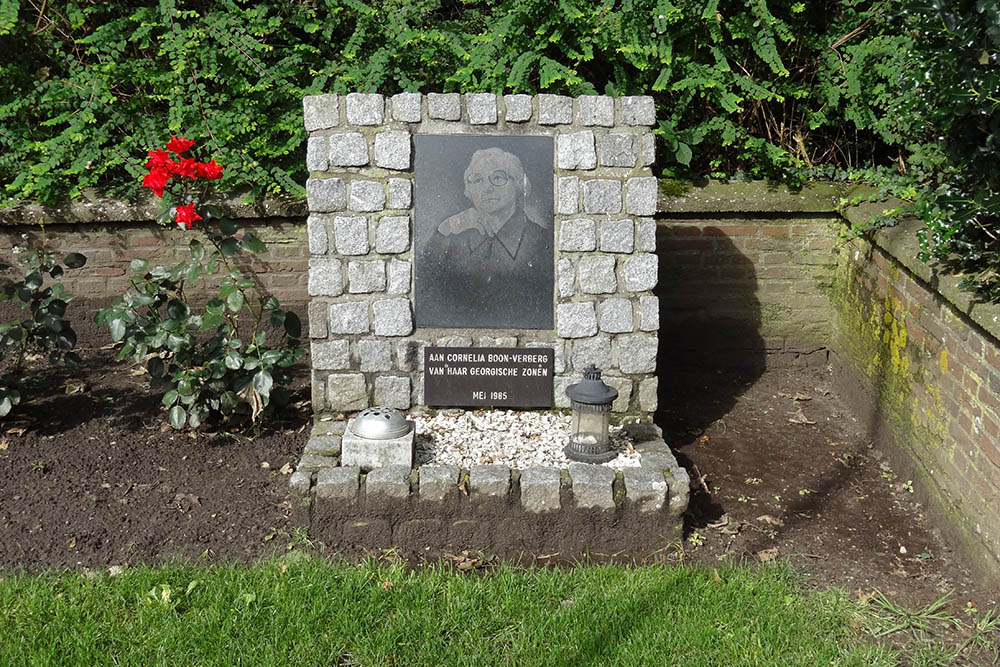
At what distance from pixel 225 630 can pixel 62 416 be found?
93.7 inches

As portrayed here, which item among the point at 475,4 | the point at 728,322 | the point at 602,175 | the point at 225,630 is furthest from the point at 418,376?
the point at 475,4

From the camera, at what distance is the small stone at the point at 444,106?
4.78 m

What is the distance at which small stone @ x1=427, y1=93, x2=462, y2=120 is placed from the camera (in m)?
4.78

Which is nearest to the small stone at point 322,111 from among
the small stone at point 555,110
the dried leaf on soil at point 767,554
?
the small stone at point 555,110

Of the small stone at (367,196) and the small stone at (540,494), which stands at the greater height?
the small stone at (367,196)

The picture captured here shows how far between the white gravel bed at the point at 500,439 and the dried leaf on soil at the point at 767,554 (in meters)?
0.66

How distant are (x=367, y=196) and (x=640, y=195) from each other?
1.32 metres

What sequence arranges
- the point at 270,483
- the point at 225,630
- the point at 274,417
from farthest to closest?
the point at 274,417, the point at 270,483, the point at 225,630

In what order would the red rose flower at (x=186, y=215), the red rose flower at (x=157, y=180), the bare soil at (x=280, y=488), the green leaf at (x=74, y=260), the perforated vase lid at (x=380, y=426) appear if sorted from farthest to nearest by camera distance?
the green leaf at (x=74, y=260)
the red rose flower at (x=186, y=215)
the red rose flower at (x=157, y=180)
the perforated vase lid at (x=380, y=426)
the bare soil at (x=280, y=488)

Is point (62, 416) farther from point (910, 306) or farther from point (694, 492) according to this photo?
point (910, 306)

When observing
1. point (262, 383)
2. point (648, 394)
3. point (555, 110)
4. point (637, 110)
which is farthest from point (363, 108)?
point (648, 394)

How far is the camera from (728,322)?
21.2 ft

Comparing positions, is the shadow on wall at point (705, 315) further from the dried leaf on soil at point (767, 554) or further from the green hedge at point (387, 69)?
the dried leaf on soil at point (767, 554)

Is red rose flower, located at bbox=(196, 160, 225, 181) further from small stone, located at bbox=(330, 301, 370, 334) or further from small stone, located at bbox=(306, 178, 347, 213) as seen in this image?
small stone, located at bbox=(330, 301, 370, 334)
